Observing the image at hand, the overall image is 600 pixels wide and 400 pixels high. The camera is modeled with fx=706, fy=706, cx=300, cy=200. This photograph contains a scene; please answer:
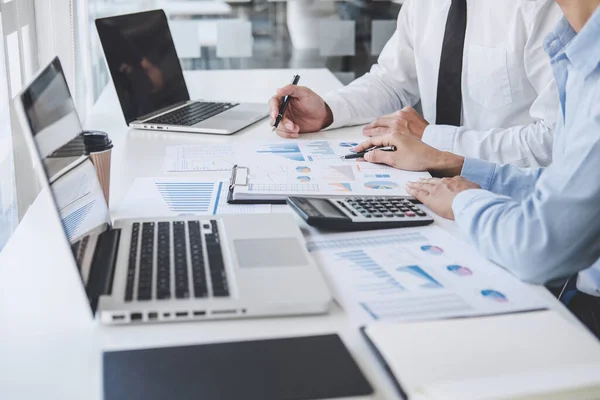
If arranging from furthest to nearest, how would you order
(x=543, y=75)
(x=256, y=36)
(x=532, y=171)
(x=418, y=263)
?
(x=256, y=36) < (x=543, y=75) < (x=532, y=171) < (x=418, y=263)

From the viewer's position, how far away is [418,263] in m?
0.93

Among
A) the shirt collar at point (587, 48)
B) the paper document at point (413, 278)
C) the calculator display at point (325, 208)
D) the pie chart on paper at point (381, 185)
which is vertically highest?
the shirt collar at point (587, 48)

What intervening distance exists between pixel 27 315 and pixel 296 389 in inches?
14.6

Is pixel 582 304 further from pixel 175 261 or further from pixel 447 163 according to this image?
pixel 175 261

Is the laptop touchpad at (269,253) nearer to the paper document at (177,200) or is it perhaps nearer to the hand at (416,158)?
the paper document at (177,200)

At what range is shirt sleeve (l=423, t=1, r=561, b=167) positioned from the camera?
150cm

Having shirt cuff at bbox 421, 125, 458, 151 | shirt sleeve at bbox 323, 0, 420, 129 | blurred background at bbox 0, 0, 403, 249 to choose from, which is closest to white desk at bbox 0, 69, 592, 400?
shirt cuff at bbox 421, 125, 458, 151

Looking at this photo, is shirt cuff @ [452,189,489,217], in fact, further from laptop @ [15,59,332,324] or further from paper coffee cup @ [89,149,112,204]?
paper coffee cup @ [89,149,112,204]

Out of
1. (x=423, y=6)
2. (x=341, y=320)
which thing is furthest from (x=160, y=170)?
(x=423, y=6)

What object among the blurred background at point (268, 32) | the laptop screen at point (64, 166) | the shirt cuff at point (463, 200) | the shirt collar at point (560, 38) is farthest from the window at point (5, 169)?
the shirt collar at point (560, 38)

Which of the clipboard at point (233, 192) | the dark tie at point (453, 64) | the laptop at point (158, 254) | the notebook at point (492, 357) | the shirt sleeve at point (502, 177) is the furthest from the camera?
the dark tie at point (453, 64)

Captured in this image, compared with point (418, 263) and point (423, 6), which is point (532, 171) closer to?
point (418, 263)

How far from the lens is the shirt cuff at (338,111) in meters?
1.68

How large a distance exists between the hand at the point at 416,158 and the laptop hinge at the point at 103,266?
0.58 meters
